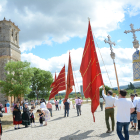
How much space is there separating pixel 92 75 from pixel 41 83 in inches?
1619

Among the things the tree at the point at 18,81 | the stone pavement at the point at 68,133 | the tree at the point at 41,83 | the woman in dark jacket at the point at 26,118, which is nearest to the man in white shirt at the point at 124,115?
the stone pavement at the point at 68,133

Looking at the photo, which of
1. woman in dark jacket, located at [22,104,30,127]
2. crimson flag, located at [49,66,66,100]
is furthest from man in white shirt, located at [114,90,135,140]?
crimson flag, located at [49,66,66,100]

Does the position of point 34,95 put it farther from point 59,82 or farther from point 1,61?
point 59,82

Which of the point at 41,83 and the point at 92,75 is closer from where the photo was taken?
the point at 92,75

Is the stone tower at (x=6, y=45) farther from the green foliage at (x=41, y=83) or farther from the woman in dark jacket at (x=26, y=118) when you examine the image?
the woman in dark jacket at (x=26, y=118)

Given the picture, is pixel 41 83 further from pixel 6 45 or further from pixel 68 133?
pixel 68 133

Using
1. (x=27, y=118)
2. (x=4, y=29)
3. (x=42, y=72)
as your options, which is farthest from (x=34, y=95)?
(x=27, y=118)

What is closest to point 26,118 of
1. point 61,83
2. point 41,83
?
point 61,83

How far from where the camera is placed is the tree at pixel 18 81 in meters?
23.1

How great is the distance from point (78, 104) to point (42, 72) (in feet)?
115

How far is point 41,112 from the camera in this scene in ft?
34.8

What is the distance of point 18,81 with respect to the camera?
24609mm

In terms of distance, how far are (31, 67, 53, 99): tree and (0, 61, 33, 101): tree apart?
20018mm

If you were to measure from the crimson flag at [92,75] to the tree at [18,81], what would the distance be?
17.7 m
